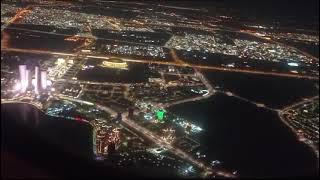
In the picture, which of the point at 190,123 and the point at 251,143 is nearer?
the point at 251,143

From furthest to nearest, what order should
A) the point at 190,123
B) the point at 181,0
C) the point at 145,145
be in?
the point at 181,0, the point at 190,123, the point at 145,145

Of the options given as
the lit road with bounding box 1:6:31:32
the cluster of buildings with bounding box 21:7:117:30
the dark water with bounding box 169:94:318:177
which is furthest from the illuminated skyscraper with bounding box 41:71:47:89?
the cluster of buildings with bounding box 21:7:117:30

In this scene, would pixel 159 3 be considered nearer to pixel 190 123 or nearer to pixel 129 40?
pixel 129 40

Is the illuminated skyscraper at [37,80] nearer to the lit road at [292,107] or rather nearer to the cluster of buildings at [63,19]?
the lit road at [292,107]

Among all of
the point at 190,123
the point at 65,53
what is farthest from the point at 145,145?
the point at 65,53

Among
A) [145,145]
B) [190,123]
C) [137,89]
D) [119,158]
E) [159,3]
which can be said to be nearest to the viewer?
[119,158]

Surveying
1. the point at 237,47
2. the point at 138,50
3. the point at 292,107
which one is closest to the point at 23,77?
the point at 138,50
